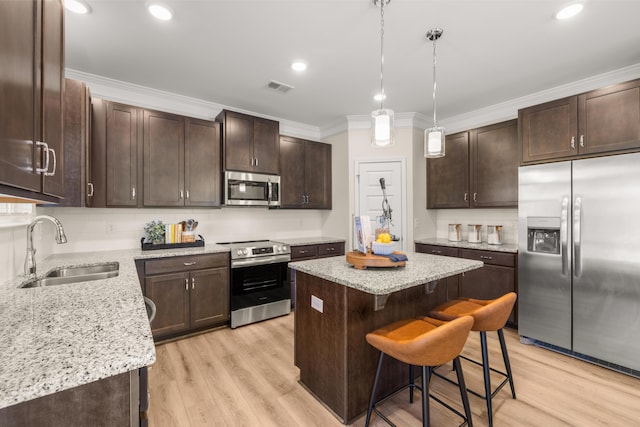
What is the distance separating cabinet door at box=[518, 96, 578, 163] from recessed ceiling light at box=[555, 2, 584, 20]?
936mm

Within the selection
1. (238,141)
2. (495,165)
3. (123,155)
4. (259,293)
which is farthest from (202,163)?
(495,165)

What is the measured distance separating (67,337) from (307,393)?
1658mm

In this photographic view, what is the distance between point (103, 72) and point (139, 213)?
1.49 m

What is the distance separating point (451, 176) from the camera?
13.2 ft

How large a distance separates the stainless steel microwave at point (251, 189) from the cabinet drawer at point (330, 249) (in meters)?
0.90

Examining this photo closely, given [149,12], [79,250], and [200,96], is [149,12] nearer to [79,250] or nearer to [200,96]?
[200,96]

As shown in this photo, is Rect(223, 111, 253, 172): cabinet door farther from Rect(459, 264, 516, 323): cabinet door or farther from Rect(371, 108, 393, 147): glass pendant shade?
Rect(459, 264, 516, 323): cabinet door

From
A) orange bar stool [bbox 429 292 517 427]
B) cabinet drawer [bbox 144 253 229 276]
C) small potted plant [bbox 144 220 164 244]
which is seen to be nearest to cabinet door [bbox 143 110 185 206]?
small potted plant [bbox 144 220 164 244]

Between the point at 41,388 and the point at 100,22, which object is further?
the point at 100,22

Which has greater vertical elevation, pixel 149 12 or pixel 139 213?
pixel 149 12

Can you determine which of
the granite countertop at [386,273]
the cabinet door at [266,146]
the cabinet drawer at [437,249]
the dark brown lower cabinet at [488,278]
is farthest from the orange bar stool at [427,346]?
the cabinet door at [266,146]

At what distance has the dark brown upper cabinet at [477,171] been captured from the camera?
343 centimetres

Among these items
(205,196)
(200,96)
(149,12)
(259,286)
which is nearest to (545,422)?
(259,286)

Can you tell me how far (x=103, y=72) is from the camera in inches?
113
